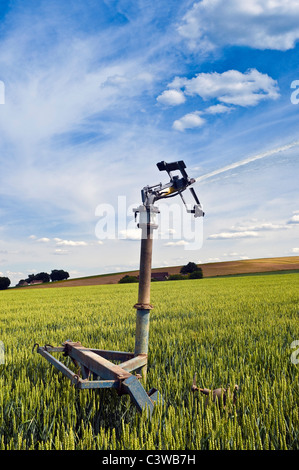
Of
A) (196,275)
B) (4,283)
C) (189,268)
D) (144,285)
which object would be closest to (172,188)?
(144,285)

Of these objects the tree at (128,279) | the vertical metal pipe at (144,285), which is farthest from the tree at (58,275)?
the vertical metal pipe at (144,285)

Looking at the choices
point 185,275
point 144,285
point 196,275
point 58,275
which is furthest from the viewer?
point 58,275

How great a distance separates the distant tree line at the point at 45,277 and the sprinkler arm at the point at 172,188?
73.6m

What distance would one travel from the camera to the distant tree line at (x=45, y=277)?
2893 inches

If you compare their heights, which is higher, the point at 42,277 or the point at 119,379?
the point at 119,379

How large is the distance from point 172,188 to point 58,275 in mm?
79673

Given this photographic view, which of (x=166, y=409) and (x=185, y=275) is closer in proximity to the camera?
(x=166, y=409)

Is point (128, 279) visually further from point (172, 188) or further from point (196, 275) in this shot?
point (172, 188)

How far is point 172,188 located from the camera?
3521 millimetres

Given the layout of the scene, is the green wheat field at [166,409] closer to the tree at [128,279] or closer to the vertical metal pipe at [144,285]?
the vertical metal pipe at [144,285]

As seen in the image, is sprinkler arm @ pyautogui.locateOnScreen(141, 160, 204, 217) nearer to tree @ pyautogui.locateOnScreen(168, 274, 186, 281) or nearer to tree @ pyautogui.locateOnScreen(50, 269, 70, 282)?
tree @ pyautogui.locateOnScreen(168, 274, 186, 281)

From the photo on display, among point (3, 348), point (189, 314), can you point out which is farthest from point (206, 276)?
point (3, 348)

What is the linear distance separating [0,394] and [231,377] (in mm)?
2447
